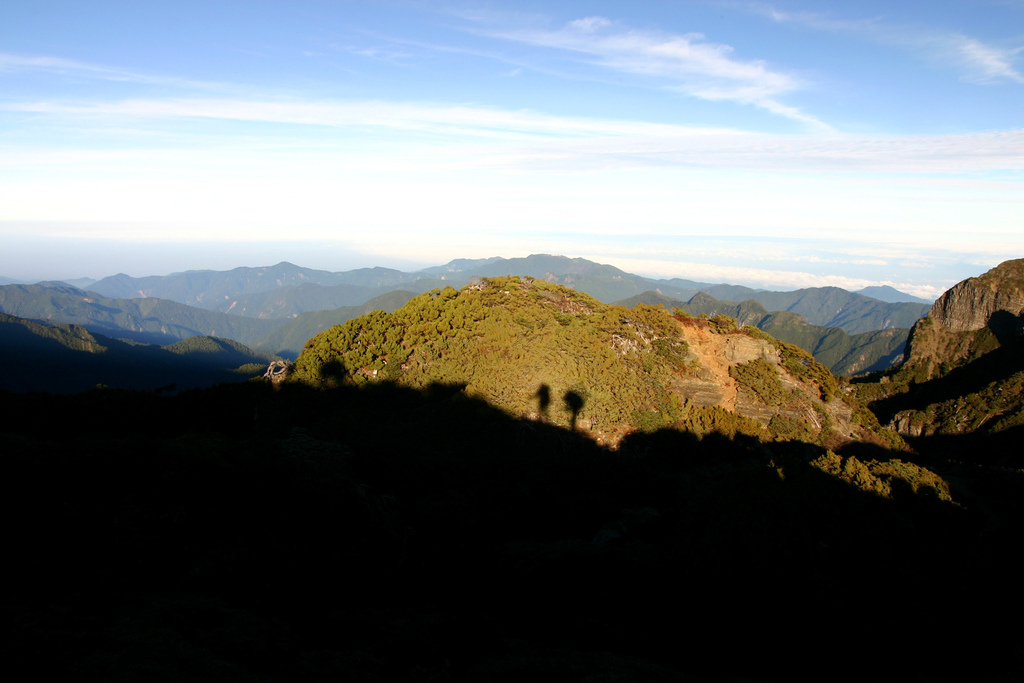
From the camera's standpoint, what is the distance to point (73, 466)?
10820mm

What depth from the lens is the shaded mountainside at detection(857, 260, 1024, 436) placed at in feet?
182

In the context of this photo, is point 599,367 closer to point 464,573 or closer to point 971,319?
point 464,573

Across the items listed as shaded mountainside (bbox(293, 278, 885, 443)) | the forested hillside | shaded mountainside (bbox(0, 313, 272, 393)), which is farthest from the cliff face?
shaded mountainside (bbox(0, 313, 272, 393))

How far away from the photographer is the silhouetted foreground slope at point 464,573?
314 inches

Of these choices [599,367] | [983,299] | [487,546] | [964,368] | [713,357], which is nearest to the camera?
[487,546]

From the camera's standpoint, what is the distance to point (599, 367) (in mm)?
23594

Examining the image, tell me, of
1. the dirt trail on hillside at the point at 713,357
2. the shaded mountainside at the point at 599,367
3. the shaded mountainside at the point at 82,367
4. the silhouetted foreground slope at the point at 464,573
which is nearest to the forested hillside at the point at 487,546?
the silhouetted foreground slope at the point at 464,573

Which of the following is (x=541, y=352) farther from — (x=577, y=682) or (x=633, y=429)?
(x=577, y=682)

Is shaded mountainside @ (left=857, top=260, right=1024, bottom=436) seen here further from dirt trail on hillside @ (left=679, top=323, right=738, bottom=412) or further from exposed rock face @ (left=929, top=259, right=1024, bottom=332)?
dirt trail on hillside @ (left=679, top=323, right=738, bottom=412)

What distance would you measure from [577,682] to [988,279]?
127 metres

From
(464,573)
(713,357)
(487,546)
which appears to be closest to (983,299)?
(713,357)

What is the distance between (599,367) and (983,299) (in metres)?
109

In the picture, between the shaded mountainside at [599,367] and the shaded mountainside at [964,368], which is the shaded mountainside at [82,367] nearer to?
the shaded mountainside at [599,367]

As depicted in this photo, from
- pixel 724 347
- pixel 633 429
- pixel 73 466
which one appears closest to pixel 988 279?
pixel 724 347
